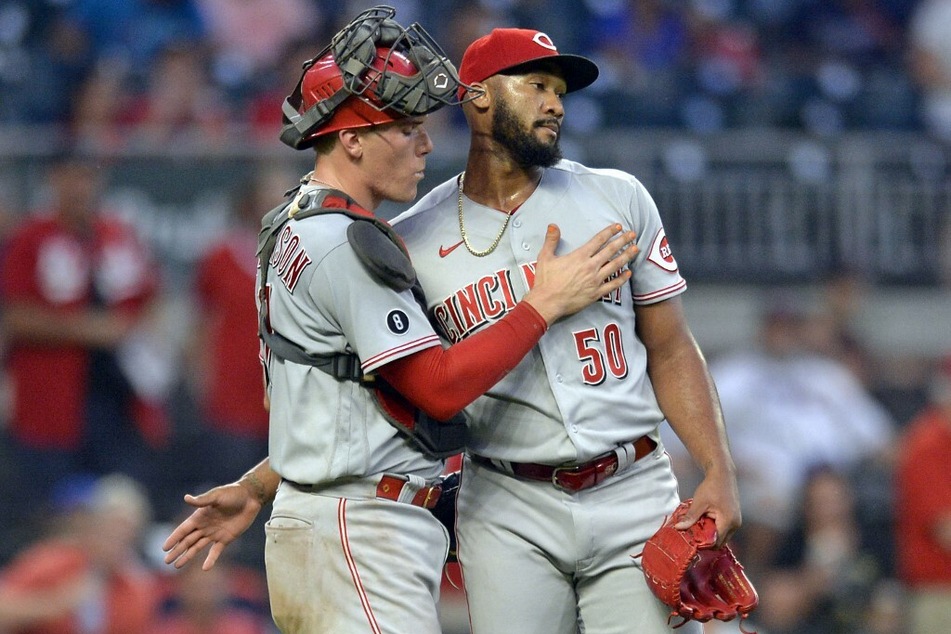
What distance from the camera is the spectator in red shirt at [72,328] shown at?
24.1ft

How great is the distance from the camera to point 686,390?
3.75 meters

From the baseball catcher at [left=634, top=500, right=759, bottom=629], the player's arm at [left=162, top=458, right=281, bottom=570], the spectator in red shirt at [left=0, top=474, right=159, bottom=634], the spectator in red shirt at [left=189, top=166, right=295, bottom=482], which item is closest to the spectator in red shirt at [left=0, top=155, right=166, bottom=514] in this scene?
the spectator in red shirt at [left=189, top=166, right=295, bottom=482]

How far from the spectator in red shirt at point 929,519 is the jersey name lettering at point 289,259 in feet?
16.5

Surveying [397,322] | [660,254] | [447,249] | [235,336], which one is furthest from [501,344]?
[235,336]

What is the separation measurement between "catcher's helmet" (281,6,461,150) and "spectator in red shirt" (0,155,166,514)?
404 cm

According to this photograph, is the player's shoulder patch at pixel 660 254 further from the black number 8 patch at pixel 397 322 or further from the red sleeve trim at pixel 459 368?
the black number 8 patch at pixel 397 322

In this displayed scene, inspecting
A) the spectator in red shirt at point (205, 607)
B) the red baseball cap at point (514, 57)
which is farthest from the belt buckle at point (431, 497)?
the spectator in red shirt at point (205, 607)

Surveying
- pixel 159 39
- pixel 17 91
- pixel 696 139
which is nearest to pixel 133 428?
pixel 17 91

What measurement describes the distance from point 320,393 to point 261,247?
1.35 feet

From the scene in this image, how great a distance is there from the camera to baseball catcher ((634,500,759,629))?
3457 millimetres

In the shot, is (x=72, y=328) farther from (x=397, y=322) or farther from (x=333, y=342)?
(x=397, y=322)

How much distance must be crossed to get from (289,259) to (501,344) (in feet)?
1.72

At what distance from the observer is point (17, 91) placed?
28.1 feet

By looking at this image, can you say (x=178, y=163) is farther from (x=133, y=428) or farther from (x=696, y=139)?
(x=696, y=139)
